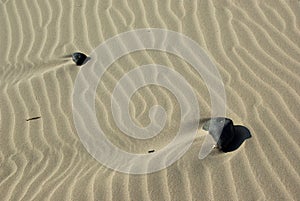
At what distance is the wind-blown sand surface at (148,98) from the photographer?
11.6 ft

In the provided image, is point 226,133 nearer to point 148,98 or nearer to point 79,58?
point 148,98

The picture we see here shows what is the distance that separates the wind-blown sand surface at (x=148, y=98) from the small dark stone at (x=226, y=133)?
7cm

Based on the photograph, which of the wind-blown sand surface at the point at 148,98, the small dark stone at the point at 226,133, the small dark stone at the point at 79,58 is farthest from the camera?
the small dark stone at the point at 79,58

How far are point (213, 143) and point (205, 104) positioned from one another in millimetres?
570

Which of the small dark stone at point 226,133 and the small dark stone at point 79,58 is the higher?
the small dark stone at point 79,58

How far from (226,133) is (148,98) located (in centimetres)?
101

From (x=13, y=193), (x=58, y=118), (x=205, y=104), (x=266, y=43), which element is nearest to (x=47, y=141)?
(x=58, y=118)

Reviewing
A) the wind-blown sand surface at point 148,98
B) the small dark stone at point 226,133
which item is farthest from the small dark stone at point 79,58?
the small dark stone at point 226,133

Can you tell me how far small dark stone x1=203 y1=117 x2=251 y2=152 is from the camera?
3705 millimetres

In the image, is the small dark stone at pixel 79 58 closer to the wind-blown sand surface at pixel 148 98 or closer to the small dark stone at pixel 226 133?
the wind-blown sand surface at pixel 148 98

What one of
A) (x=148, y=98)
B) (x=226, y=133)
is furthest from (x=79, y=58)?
(x=226, y=133)

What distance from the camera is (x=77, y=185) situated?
3.68 m

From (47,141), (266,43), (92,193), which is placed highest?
(266,43)

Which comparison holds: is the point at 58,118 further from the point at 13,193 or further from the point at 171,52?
the point at 171,52
